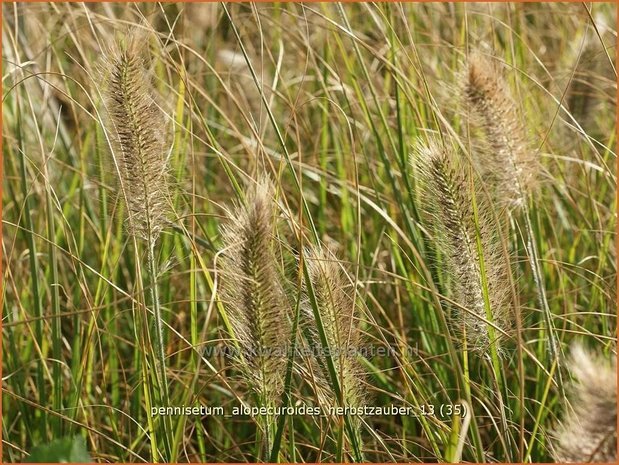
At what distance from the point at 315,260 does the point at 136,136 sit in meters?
0.48

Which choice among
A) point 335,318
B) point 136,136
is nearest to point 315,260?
point 335,318

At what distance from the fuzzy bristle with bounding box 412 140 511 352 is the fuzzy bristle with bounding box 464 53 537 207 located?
0.24m

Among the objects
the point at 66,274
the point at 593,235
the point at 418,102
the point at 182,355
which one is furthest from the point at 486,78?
the point at 66,274

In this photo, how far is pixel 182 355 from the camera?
2.34 m

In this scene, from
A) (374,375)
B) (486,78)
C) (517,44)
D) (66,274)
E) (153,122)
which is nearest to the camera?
(153,122)

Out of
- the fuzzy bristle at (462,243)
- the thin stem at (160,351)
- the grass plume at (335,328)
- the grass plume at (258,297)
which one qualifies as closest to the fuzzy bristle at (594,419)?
the fuzzy bristle at (462,243)

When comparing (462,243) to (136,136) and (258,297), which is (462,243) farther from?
(136,136)

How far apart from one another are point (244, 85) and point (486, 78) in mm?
1203

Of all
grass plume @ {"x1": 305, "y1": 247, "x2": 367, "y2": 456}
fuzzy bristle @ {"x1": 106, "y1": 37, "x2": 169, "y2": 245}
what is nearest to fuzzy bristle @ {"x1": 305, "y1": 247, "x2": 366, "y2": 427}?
grass plume @ {"x1": 305, "y1": 247, "x2": 367, "y2": 456}

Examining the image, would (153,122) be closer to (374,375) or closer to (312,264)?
(312,264)

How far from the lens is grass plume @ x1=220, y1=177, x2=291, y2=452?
4.85 ft

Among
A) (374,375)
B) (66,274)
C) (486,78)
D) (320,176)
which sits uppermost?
(486,78)

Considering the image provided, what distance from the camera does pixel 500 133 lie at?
1.93 m

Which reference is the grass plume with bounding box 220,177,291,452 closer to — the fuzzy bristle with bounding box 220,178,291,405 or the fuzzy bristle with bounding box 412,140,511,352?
the fuzzy bristle with bounding box 220,178,291,405
